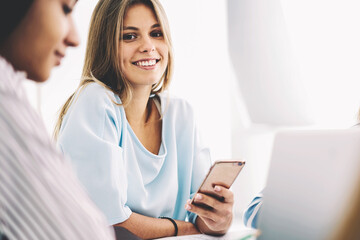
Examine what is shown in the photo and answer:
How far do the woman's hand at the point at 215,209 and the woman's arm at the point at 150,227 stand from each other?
11 centimetres

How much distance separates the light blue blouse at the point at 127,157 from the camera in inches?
47.9

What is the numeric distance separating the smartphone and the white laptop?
0.38m

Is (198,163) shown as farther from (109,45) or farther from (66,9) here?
(66,9)

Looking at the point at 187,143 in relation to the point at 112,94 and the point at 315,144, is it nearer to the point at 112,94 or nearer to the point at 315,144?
the point at 112,94

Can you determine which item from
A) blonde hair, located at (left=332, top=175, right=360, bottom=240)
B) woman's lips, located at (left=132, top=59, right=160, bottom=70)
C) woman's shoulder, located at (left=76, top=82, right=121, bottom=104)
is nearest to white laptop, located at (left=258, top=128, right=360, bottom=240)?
blonde hair, located at (left=332, top=175, right=360, bottom=240)

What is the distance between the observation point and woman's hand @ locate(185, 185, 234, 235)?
1.12m

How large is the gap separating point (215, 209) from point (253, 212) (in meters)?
0.14

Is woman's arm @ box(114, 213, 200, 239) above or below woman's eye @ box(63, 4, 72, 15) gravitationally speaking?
below

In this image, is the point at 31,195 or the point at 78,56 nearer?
the point at 31,195

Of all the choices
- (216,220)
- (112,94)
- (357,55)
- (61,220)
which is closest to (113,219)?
(216,220)

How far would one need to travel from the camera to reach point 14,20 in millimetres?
532

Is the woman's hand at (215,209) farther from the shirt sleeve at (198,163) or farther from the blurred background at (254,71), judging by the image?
the blurred background at (254,71)

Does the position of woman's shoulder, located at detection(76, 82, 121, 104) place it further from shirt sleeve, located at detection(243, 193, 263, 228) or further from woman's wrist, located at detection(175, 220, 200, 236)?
shirt sleeve, located at detection(243, 193, 263, 228)

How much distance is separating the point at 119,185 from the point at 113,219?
0.33 ft
